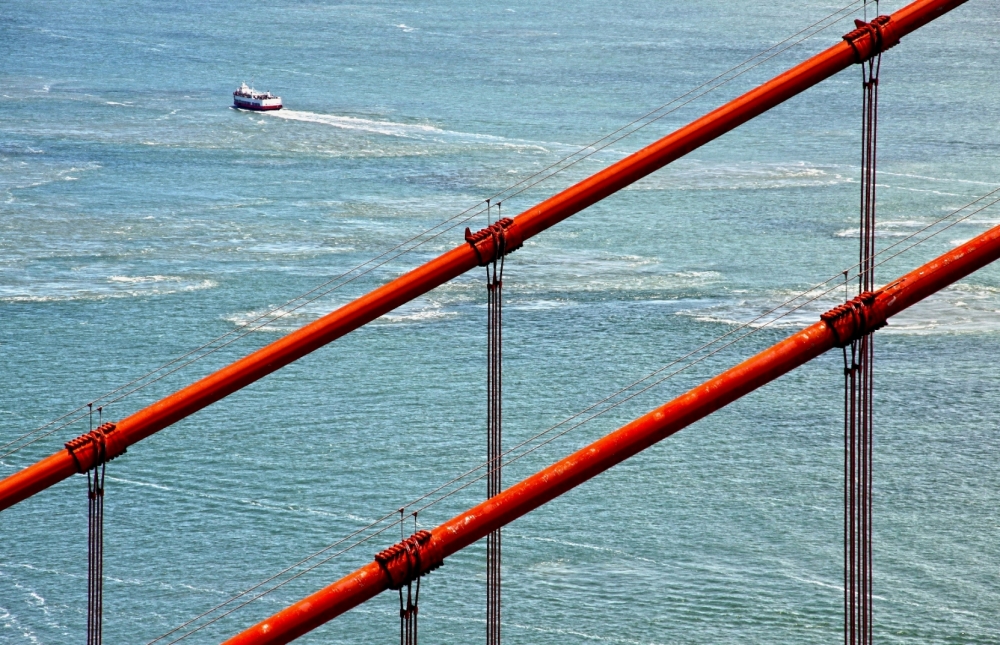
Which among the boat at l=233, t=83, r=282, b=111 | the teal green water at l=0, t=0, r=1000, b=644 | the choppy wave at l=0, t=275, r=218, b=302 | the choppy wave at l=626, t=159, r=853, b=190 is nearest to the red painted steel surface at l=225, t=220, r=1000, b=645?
the teal green water at l=0, t=0, r=1000, b=644

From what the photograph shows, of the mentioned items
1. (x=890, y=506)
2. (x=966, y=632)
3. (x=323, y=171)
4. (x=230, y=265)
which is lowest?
(x=966, y=632)

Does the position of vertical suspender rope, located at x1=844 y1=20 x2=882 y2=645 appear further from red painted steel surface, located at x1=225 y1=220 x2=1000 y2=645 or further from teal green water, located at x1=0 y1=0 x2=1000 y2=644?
teal green water, located at x1=0 y1=0 x2=1000 y2=644

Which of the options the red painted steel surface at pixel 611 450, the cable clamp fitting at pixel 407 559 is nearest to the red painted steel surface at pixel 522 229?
the red painted steel surface at pixel 611 450

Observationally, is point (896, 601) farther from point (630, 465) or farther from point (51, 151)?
point (51, 151)

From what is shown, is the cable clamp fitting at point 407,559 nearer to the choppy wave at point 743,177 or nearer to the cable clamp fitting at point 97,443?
the cable clamp fitting at point 97,443

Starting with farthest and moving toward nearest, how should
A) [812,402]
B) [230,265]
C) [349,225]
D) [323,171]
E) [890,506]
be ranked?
1. [323,171]
2. [349,225]
3. [230,265]
4. [812,402]
5. [890,506]

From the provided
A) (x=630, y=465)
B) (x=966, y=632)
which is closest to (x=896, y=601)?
(x=966, y=632)
